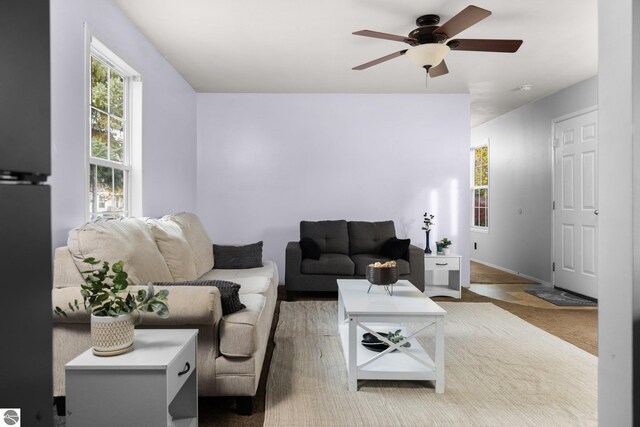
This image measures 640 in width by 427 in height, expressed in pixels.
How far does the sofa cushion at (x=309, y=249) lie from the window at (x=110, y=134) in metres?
1.95

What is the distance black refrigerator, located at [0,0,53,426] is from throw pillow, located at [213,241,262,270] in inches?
142

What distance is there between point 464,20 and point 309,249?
2.96 meters

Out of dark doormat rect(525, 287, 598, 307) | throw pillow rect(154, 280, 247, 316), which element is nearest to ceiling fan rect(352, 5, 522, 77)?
throw pillow rect(154, 280, 247, 316)

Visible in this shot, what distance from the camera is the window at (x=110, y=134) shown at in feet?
9.84

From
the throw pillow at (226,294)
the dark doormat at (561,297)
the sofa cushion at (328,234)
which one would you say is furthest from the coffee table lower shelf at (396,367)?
the dark doormat at (561,297)

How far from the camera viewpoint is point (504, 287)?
564cm

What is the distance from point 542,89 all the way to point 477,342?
12.3ft

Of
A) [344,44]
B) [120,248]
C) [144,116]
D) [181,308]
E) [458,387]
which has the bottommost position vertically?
[458,387]

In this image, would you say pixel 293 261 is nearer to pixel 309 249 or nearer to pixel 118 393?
pixel 309 249

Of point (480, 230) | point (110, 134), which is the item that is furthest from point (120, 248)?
point (480, 230)

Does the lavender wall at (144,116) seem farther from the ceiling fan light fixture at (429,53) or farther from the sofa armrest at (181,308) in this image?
the ceiling fan light fixture at (429,53)

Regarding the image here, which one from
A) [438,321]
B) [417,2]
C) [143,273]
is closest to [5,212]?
[143,273]

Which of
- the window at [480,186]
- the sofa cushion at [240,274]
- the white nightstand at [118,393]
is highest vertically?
the window at [480,186]

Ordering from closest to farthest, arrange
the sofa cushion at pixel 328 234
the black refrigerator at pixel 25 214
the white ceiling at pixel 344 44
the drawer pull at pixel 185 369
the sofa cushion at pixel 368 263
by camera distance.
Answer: the black refrigerator at pixel 25 214 → the drawer pull at pixel 185 369 → the white ceiling at pixel 344 44 → the sofa cushion at pixel 368 263 → the sofa cushion at pixel 328 234
